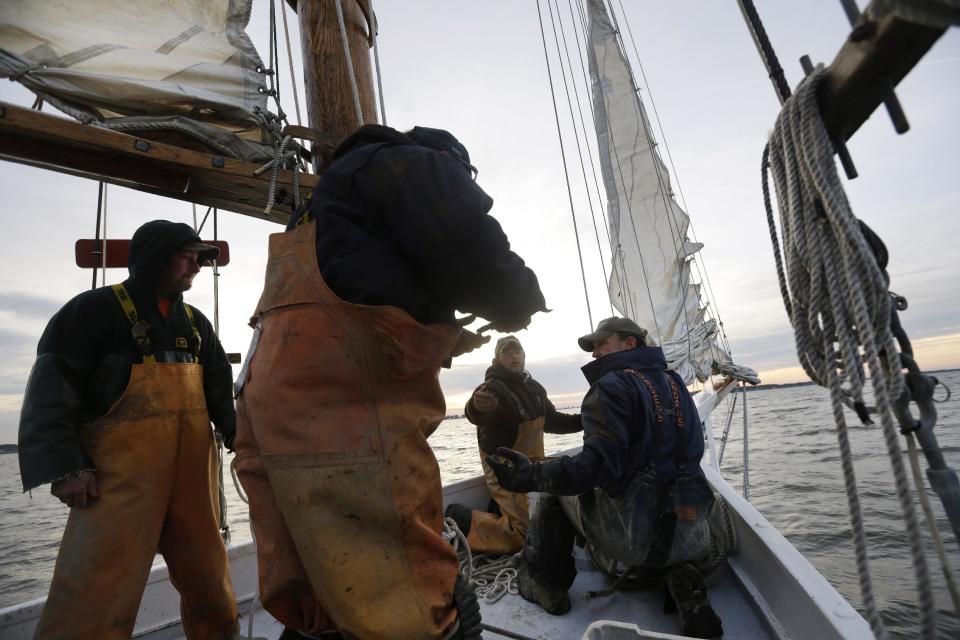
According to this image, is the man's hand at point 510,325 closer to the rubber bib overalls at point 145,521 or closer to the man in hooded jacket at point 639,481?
the man in hooded jacket at point 639,481

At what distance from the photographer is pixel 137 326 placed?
6.09 ft

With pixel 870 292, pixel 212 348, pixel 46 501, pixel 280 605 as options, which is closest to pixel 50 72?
pixel 212 348

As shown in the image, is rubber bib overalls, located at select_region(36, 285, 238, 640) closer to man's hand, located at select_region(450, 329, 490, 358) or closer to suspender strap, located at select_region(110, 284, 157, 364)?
suspender strap, located at select_region(110, 284, 157, 364)

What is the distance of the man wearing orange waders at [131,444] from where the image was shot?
61.8 inches

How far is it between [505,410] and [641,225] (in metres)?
8.83

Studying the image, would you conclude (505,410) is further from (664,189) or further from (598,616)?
(664,189)

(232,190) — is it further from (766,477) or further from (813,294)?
(766,477)

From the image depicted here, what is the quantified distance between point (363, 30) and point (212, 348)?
5.62 ft

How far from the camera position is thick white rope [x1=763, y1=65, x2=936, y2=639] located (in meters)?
0.75

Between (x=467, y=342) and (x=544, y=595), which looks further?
(x=544, y=595)

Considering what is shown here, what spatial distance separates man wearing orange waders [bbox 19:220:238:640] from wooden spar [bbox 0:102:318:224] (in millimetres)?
247

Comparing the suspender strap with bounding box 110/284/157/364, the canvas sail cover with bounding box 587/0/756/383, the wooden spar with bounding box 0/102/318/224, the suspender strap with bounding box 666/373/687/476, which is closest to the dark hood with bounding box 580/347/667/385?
the suspender strap with bounding box 666/373/687/476

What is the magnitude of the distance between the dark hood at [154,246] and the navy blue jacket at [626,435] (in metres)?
1.87

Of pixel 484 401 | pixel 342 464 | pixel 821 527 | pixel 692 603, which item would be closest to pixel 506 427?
pixel 484 401
